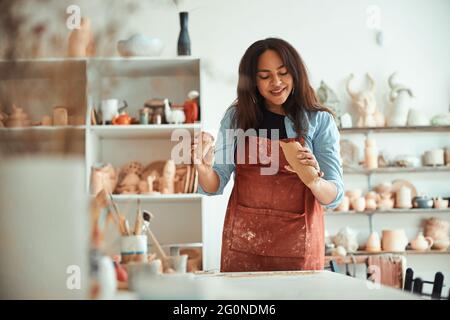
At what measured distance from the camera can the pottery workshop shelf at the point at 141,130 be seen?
222 centimetres

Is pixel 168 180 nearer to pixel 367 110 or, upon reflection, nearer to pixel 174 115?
pixel 174 115

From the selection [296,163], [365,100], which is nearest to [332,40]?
[365,100]

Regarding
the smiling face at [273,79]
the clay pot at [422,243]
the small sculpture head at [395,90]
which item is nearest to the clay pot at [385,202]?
the clay pot at [422,243]

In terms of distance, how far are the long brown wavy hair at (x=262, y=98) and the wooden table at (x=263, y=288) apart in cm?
30

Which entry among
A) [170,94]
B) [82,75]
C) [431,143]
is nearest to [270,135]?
[82,75]

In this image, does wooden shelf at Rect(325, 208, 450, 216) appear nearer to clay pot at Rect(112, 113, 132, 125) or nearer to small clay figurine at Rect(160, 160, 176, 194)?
small clay figurine at Rect(160, 160, 176, 194)

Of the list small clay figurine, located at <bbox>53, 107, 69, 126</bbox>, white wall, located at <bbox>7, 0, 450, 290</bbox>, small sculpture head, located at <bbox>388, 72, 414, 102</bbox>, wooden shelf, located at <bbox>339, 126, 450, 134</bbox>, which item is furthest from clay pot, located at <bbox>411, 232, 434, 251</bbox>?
small clay figurine, located at <bbox>53, 107, 69, 126</bbox>

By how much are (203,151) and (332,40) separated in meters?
1.73

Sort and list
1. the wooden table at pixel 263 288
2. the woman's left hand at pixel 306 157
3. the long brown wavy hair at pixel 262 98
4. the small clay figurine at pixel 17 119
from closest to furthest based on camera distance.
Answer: the small clay figurine at pixel 17 119 < the wooden table at pixel 263 288 < the woman's left hand at pixel 306 157 < the long brown wavy hair at pixel 262 98

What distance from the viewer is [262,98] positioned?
1.00m

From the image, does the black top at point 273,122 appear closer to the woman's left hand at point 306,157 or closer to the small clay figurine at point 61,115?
the woman's left hand at point 306,157

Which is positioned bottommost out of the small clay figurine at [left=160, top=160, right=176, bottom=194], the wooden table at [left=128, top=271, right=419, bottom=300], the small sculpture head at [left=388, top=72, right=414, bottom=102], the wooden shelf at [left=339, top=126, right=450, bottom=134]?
the wooden table at [left=128, top=271, right=419, bottom=300]

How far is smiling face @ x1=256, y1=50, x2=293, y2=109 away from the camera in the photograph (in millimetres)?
925

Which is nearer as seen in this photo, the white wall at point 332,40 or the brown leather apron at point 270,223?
the brown leather apron at point 270,223
